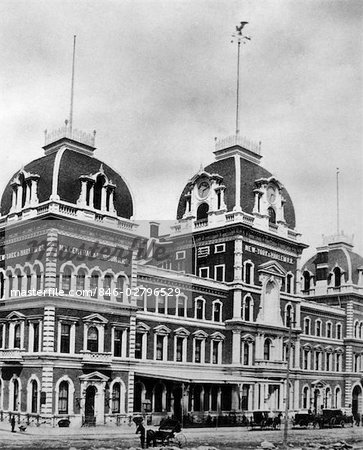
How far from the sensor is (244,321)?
4769 cm

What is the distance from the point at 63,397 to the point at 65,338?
2962 millimetres

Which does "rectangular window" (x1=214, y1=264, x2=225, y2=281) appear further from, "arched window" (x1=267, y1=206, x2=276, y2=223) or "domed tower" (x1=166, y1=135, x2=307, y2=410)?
"arched window" (x1=267, y1=206, x2=276, y2=223)

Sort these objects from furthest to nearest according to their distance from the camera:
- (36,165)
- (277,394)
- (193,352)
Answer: (277,394) → (193,352) → (36,165)

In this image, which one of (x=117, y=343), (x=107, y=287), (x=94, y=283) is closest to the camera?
(x=94, y=283)

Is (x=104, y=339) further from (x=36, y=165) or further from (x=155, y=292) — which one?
(x=36, y=165)

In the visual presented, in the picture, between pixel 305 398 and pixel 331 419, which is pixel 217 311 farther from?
pixel 305 398

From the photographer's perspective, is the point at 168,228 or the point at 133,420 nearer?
the point at 133,420

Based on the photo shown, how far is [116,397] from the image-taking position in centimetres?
3850

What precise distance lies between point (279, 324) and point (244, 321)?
421 cm

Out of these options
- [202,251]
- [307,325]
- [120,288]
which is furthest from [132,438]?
[307,325]

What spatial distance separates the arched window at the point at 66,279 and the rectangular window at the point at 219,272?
47.4ft

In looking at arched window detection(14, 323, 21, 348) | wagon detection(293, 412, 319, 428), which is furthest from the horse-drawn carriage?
arched window detection(14, 323, 21, 348)

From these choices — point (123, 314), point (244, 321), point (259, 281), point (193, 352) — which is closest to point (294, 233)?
point (259, 281)

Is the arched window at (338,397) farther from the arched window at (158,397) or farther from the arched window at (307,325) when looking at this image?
the arched window at (158,397)
